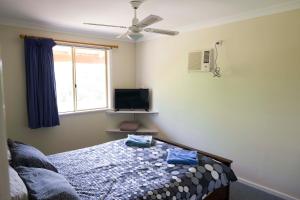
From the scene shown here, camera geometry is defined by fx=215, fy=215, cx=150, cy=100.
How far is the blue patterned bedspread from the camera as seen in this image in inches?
71.7

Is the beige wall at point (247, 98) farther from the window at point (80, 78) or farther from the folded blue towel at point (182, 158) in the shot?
the window at point (80, 78)

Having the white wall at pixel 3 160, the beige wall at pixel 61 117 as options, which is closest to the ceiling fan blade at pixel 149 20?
the white wall at pixel 3 160

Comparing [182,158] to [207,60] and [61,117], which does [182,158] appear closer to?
[207,60]

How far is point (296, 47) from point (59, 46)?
3578mm

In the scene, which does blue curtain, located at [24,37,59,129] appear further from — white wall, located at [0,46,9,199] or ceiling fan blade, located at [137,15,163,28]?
white wall, located at [0,46,9,199]

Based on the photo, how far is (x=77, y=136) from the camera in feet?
13.2

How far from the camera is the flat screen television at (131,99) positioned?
4.47m

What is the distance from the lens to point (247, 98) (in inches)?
118

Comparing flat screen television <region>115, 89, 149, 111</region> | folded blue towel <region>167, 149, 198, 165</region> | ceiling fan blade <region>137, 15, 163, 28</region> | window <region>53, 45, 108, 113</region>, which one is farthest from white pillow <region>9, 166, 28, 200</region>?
flat screen television <region>115, 89, 149, 111</region>

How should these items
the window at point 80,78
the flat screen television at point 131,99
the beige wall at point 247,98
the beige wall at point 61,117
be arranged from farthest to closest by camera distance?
1. the flat screen television at point 131,99
2. the window at point 80,78
3. the beige wall at point 61,117
4. the beige wall at point 247,98

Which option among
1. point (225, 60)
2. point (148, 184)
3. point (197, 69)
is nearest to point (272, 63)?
point (225, 60)

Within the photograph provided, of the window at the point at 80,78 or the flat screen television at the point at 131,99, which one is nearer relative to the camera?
the window at the point at 80,78

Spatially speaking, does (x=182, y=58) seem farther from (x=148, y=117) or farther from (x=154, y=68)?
(x=148, y=117)

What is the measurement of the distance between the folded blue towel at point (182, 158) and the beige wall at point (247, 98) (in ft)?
3.52
